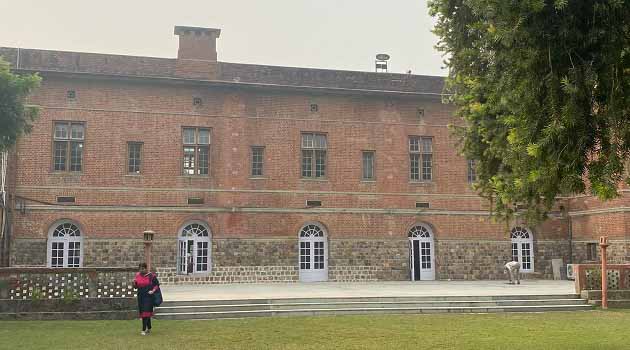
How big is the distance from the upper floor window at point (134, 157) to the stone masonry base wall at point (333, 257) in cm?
238

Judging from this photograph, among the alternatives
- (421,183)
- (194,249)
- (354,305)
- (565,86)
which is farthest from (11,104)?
(421,183)

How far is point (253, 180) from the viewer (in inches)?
874

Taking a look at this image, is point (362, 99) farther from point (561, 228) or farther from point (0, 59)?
point (0, 59)

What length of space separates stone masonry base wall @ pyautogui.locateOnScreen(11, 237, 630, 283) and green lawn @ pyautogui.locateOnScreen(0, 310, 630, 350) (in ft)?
27.2

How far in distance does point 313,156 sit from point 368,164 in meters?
2.10

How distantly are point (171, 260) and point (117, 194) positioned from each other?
2803 millimetres

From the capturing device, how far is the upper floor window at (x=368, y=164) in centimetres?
2327

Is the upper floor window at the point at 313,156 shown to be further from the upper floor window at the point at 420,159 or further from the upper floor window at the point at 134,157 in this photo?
the upper floor window at the point at 134,157

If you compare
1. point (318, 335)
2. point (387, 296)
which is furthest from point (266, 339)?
point (387, 296)

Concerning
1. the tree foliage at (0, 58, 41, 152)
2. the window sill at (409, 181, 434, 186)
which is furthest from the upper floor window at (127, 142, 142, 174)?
the window sill at (409, 181, 434, 186)

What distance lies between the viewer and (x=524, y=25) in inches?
229

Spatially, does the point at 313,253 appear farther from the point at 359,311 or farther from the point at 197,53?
the point at 359,311

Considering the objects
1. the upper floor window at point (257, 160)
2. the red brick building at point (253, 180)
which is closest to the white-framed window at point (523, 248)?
the red brick building at point (253, 180)

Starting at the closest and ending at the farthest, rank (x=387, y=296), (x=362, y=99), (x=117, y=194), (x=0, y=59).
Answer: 1. (x=0, y=59)
2. (x=387, y=296)
3. (x=117, y=194)
4. (x=362, y=99)
